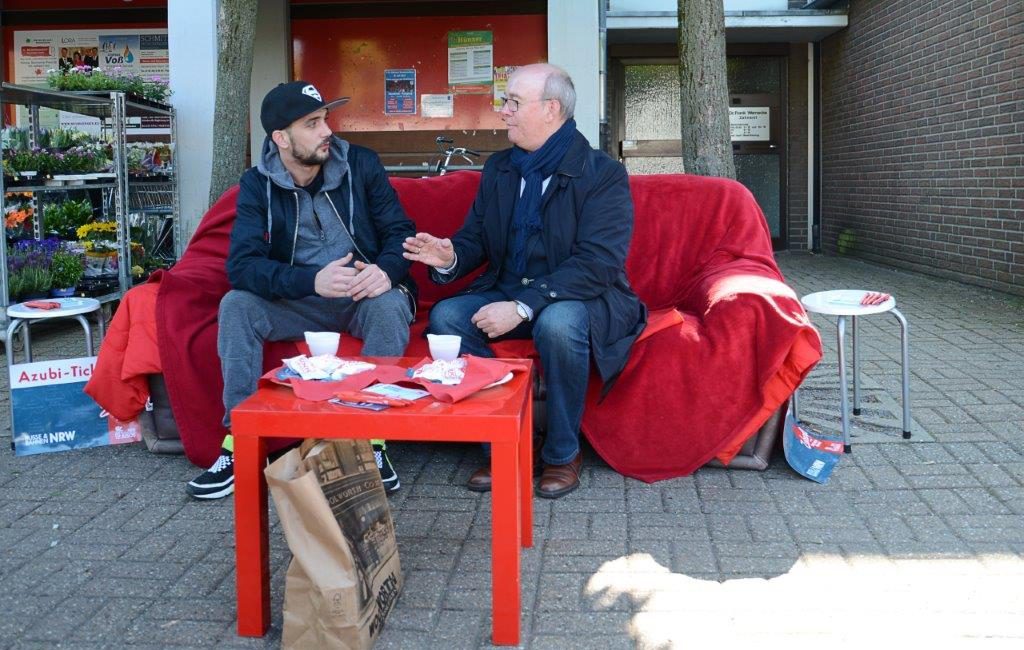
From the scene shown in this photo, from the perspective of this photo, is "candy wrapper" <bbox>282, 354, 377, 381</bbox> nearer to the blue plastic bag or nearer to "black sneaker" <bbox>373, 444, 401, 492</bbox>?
"black sneaker" <bbox>373, 444, 401, 492</bbox>

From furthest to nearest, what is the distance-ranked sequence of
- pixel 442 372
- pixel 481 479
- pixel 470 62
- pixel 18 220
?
pixel 470 62 → pixel 18 220 → pixel 481 479 → pixel 442 372

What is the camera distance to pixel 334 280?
3756 mm

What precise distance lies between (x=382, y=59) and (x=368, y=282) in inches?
275

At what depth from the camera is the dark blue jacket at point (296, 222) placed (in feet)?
12.8

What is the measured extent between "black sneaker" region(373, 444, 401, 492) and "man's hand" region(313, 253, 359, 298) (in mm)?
575

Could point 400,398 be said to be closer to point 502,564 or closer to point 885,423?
point 502,564

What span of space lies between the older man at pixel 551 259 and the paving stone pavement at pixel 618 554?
1.30 feet

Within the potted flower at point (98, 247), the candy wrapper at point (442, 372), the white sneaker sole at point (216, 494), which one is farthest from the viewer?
the potted flower at point (98, 247)

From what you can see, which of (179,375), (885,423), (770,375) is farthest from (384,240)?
(885,423)

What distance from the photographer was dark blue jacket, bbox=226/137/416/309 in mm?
3889

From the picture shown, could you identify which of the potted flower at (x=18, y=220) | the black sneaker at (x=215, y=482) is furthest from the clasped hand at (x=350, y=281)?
the potted flower at (x=18, y=220)

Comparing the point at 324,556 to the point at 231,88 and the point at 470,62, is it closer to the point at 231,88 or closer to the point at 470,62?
the point at 231,88

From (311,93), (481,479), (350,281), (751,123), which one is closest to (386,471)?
(481,479)

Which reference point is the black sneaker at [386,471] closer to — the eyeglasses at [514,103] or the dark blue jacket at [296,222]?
the dark blue jacket at [296,222]
